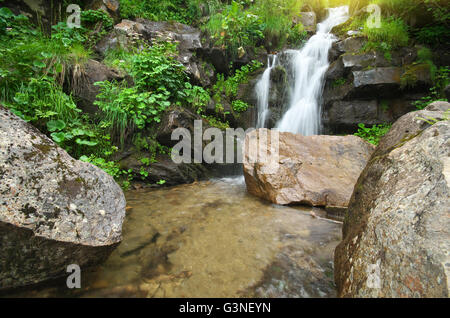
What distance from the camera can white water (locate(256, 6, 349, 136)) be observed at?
19.2 feet

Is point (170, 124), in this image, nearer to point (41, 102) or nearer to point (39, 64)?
point (41, 102)

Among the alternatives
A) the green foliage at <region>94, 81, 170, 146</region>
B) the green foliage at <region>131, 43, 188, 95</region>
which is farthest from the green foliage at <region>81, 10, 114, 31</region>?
the green foliage at <region>94, 81, 170, 146</region>

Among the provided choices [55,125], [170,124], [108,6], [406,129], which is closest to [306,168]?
[406,129]

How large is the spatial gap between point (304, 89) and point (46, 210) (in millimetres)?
6512

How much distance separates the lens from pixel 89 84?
12.7ft

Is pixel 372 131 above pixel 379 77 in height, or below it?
below

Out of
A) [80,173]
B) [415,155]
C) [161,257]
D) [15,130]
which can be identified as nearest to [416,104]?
[415,155]

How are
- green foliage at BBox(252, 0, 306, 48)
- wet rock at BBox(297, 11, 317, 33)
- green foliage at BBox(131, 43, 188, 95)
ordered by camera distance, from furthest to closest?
1. wet rock at BBox(297, 11, 317, 33)
2. green foliage at BBox(252, 0, 306, 48)
3. green foliage at BBox(131, 43, 188, 95)

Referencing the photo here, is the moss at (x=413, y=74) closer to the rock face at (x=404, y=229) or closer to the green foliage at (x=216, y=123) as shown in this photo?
the green foliage at (x=216, y=123)

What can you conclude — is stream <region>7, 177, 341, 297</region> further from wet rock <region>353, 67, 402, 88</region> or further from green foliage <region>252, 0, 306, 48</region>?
green foliage <region>252, 0, 306, 48</region>

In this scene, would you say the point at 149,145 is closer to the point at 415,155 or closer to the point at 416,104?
the point at 415,155

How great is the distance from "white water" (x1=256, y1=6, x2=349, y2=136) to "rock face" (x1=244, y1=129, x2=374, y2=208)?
1.98 meters

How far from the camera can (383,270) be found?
1.03 m

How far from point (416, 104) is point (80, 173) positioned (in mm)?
7031
